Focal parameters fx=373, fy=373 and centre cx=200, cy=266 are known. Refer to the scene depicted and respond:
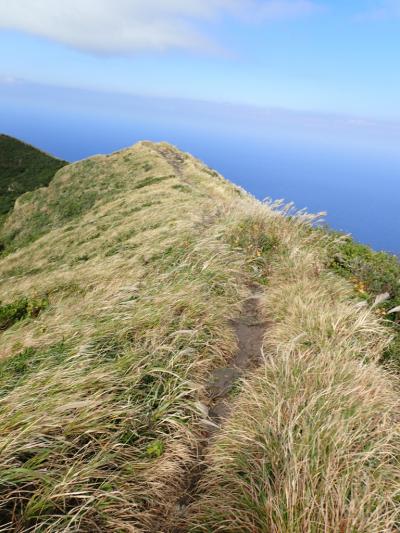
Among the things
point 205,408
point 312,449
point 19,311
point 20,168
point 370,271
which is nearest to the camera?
point 312,449

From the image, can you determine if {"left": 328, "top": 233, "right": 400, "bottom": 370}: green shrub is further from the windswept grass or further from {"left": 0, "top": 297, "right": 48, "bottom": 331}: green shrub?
{"left": 0, "top": 297, "right": 48, "bottom": 331}: green shrub

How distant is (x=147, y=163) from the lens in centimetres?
3269

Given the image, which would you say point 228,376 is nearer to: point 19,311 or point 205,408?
point 205,408

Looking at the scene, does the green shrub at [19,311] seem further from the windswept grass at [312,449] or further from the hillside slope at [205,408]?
the windswept grass at [312,449]

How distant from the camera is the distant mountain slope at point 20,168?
41.8 m

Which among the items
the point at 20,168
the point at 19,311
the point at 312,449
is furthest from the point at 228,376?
the point at 20,168

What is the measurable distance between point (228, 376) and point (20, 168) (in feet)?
169

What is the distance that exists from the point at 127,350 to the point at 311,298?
3.31m

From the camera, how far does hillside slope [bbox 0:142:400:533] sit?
9.00 ft

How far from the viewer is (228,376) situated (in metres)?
5.08

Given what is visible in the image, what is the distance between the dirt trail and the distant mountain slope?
36.3 metres

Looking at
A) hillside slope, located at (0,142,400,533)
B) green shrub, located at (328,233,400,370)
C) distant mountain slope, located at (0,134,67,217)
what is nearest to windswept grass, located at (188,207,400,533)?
hillside slope, located at (0,142,400,533)

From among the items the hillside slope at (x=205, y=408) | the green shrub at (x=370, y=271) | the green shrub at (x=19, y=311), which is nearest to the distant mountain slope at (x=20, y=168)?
the green shrub at (x=19, y=311)

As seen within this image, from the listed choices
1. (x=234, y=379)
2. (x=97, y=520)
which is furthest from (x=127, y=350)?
(x=97, y=520)
